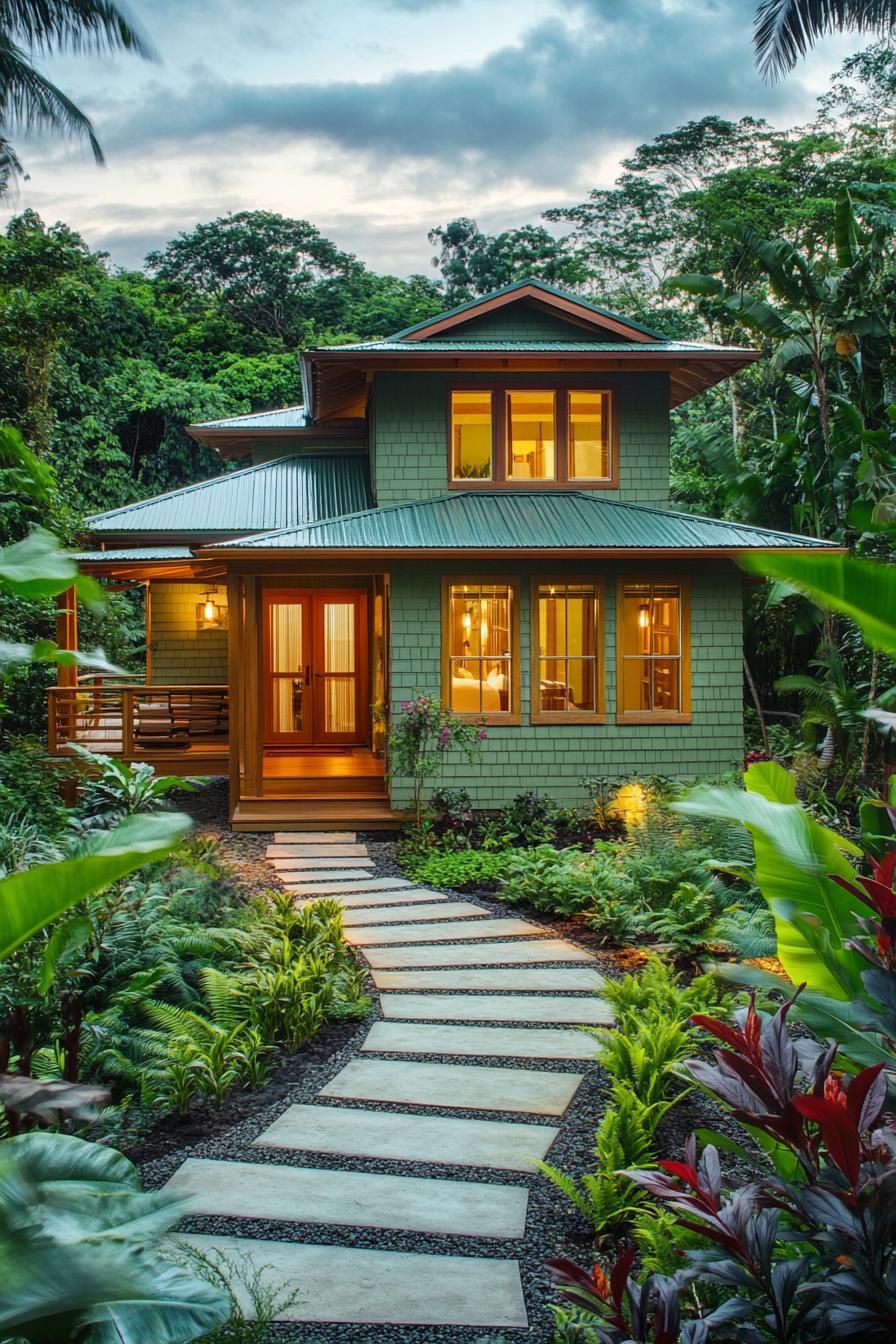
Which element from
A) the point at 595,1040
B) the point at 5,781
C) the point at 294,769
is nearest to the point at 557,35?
the point at 294,769

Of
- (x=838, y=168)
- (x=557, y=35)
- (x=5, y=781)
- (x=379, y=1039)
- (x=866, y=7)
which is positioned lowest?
(x=379, y=1039)

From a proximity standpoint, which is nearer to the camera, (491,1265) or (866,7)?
(491,1265)

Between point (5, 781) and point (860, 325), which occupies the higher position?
point (860, 325)

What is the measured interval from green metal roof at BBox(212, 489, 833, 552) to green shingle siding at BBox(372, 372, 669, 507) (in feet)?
0.99

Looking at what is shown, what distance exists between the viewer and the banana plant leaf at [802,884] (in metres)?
2.63

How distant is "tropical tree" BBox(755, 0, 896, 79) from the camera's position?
1719 centimetres

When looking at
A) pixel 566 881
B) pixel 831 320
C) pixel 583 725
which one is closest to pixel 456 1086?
pixel 566 881

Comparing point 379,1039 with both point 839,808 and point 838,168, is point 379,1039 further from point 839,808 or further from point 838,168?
point 838,168

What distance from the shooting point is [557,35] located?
2844cm

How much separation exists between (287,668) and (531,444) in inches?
190

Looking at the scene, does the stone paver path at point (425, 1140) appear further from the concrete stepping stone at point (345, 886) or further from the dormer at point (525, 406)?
the dormer at point (525, 406)

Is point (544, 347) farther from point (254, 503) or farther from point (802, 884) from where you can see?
point (802, 884)

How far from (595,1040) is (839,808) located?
7.76 metres

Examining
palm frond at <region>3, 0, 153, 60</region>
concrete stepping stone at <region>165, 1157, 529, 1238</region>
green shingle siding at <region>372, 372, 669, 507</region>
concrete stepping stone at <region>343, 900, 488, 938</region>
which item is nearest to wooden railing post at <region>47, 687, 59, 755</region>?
green shingle siding at <region>372, 372, 669, 507</region>
